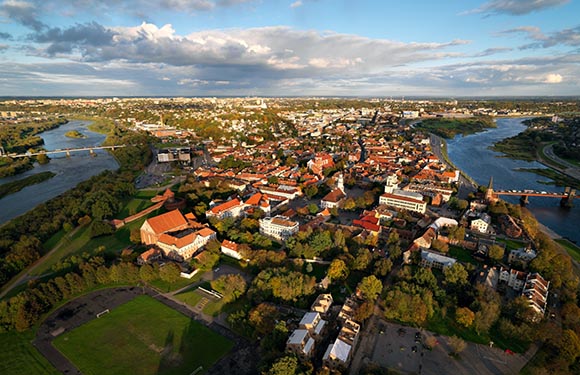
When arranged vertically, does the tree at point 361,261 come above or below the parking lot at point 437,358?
above

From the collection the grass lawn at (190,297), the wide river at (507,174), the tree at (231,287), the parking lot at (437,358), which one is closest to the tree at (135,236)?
the grass lawn at (190,297)

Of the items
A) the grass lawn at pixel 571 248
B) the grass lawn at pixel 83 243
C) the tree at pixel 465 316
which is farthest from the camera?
the grass lawn at pixel 571 248

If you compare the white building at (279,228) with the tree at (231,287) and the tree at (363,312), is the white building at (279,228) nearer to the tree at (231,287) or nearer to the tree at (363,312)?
the tree at (231,287)

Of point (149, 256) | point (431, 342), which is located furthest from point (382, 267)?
point (149, 256)

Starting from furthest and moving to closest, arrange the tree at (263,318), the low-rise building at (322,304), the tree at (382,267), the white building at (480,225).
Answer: the white building at (480,225) → the tree at (382,267) → the low-rise building at (322,304) → the tree at (263,318)

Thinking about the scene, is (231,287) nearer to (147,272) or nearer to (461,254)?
(147,272)

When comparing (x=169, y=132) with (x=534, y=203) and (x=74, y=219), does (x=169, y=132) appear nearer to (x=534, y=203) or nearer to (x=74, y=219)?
(x=74, y=219)

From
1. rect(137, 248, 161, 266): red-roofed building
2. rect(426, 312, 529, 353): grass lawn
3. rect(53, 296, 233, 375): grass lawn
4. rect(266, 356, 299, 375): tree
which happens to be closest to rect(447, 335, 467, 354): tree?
rect(426, 312, 529, 353): grass lawn
